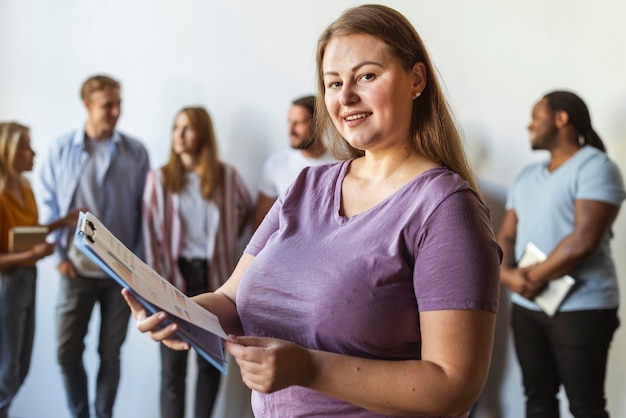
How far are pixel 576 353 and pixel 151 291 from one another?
2218 mm

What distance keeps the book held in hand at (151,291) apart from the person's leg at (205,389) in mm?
2478

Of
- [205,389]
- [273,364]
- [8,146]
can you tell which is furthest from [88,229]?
[205,389]

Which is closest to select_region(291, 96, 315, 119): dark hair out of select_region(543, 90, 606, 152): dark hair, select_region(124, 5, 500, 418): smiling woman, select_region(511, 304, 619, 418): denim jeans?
select_region(543, 90, 606, 152): dark hair

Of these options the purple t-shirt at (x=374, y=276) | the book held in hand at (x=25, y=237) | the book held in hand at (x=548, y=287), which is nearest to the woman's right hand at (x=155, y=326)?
the purple t-shirt at (x=374, y=276)

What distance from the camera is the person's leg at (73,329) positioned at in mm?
3451

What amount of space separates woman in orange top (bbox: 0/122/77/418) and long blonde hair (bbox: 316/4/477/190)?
241 centimetres

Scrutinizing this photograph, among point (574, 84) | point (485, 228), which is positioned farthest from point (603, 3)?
point (485, 228)

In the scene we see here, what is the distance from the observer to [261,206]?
3.64 metres

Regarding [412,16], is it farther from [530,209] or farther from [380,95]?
[380,95]

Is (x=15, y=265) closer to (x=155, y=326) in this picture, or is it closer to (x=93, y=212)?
(x=93, y=212)

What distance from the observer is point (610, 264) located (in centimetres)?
296

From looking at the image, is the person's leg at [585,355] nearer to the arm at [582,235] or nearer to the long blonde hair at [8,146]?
the arm at [582,235]

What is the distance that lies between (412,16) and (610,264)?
144 centimetres

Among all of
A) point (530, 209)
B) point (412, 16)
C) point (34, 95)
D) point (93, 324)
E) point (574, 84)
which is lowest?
point (93, 324)
